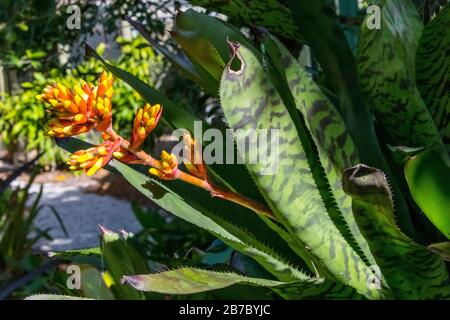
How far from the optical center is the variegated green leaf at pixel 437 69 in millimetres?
696

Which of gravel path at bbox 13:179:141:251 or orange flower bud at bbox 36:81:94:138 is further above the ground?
orange flower bud at bbox 36:81:94:138

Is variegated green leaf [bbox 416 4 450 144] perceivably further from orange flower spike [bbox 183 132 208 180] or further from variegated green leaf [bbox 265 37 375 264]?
orange flower spike [bbox 183 132 208 180]

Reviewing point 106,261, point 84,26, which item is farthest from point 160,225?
point 106,261

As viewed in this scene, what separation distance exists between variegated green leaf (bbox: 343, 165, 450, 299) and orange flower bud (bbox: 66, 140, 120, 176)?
0.22 meters

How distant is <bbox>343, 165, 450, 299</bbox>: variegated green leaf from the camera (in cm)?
52

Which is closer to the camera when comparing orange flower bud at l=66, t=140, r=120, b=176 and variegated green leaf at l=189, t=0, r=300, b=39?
orange flower bud at l=66, t=140, r=120, b=176

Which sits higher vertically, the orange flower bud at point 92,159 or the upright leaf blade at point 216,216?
the orange flower bud at point 92,159

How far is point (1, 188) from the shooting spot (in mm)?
2064

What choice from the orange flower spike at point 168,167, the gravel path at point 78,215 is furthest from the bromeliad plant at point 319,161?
Answer: the gravel path at point 78,215

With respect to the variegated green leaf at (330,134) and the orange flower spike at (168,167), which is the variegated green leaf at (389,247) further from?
the orange flower spike at (168,167)

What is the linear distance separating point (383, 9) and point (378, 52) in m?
0.05

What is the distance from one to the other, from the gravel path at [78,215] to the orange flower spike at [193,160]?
13.1ft

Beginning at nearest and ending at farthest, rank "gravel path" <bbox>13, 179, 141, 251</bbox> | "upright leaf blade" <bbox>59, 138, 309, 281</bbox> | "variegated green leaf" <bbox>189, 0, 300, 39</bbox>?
1. "upright leaf blade" <bbox>59, 138, 309, 281</bbox>
2. "variegated green leaf" <bbox>189, 0, 300, 39</bbox>
3. "gravel path" <bbox>13, 179, 141, 251</bbox>

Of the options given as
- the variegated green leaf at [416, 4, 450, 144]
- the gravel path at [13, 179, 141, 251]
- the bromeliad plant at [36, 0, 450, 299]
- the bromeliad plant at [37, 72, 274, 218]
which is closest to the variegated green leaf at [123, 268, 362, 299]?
the bromeliad plant at [36, 0, 450, 299]
